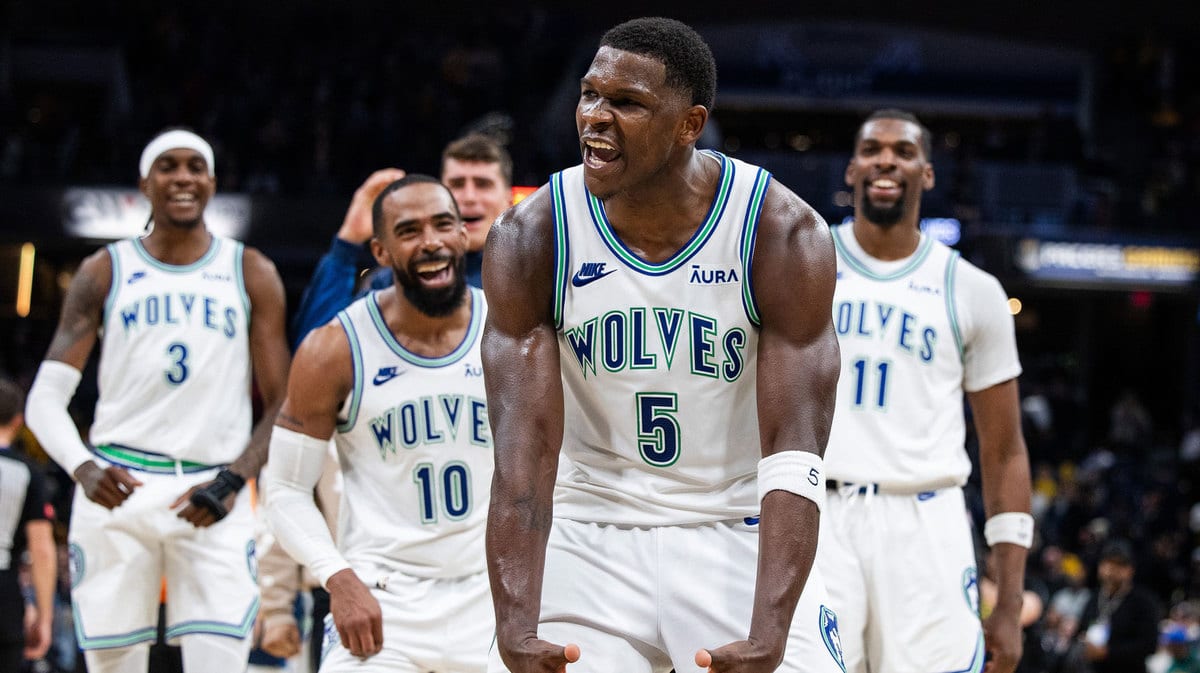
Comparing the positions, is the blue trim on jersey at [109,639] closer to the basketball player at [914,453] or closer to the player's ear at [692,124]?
the basketball player at [914,453]

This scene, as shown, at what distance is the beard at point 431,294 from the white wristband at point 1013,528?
198cm

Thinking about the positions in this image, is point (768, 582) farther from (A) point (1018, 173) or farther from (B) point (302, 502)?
(A) point (1018, 173)

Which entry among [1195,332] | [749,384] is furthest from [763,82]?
[749,384]

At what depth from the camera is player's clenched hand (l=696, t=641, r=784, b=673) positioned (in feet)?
9.53

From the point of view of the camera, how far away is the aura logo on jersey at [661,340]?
10.5ft

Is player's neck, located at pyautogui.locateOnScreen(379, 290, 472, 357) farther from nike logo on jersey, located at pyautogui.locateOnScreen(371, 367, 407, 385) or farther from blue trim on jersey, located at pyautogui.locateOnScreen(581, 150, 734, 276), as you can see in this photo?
blue trim on jersey, located at pyautogui.locateOnScreen(581, 150, 734, 276)

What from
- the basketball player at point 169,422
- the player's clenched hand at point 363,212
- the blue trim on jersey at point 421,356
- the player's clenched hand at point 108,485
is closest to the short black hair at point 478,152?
the player's clenched hand at point 363,212

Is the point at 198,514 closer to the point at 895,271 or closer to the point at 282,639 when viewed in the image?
the point at 282,639

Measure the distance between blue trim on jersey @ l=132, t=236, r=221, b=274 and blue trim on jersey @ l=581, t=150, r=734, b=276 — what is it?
3.17m

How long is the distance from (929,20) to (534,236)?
2585 cm

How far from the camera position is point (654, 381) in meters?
3.23

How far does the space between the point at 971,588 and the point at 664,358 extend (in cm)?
218

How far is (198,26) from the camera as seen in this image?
2291 centimetres

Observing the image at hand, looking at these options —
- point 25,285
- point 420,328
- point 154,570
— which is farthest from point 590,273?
point 25,285
